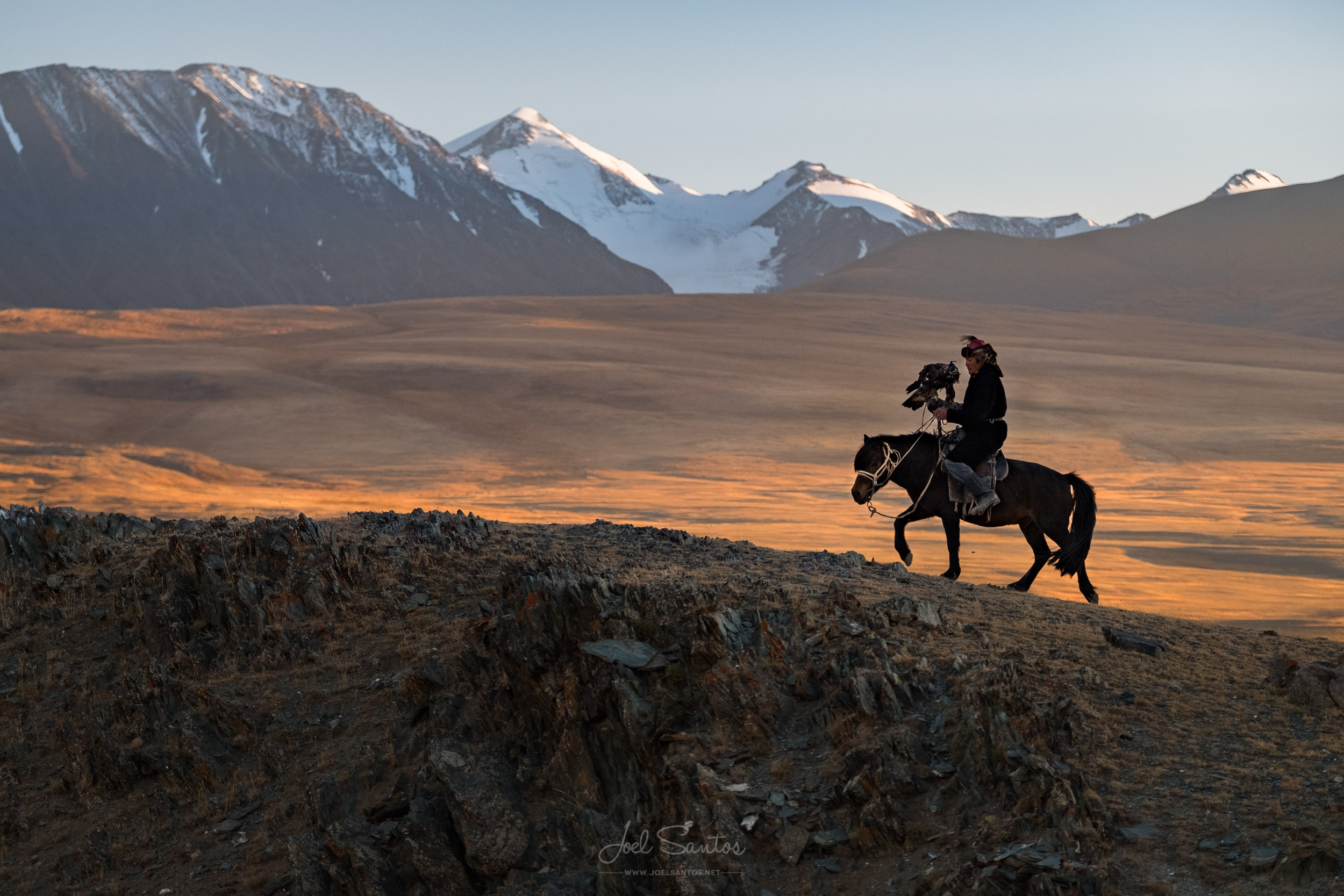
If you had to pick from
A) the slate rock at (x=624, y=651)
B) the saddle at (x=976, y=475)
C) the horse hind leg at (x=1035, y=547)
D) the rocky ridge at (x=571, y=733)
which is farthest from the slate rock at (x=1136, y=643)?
the slate rock at (x=624, y=651)

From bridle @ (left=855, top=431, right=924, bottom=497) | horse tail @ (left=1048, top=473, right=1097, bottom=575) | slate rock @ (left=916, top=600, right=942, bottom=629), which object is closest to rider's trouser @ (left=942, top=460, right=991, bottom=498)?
bridle @ (left=855, top=431, right=924, bottom=497)

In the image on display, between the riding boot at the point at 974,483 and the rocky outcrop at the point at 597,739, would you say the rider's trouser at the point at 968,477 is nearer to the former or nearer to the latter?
the riding boot at the point at 974,483

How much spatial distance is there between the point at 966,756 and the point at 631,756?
9.17 feet

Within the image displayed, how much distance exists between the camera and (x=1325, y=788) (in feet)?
23.8

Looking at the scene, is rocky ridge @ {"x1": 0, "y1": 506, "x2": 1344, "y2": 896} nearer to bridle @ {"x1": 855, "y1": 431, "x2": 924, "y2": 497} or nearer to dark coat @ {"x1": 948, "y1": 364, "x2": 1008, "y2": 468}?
bridle @ {"x1": 855, "y1": 431, "x2": 924, "y2": 497}

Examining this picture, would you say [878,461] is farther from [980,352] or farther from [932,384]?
[980,352]

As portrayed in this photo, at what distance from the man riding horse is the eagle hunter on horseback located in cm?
1

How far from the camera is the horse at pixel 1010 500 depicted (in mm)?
13898

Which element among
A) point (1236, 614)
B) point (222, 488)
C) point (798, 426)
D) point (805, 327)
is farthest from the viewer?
point (805, 327)

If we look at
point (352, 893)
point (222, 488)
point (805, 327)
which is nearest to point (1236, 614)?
point (352, 893)

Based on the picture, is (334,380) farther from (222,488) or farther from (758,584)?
(758,584)

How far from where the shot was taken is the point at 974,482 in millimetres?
13539

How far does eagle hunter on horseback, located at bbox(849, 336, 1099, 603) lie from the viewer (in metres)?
13.5

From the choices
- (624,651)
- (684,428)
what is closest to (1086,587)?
(624,651)
